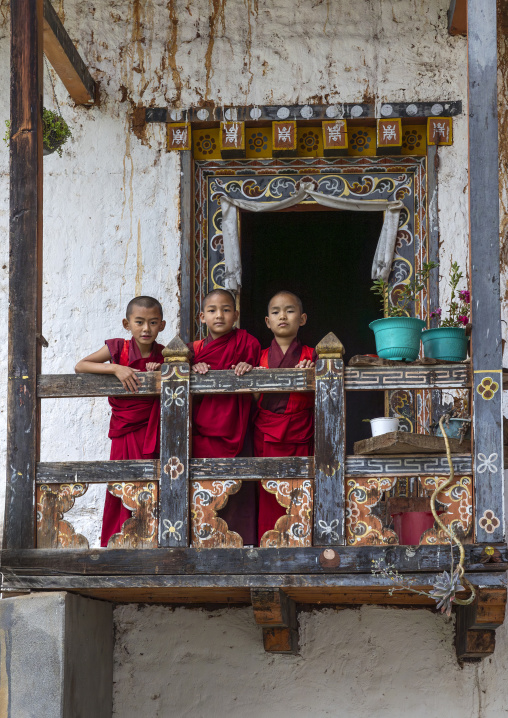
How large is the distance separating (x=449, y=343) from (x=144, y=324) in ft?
5.32

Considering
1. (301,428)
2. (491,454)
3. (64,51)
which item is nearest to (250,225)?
(64,51)

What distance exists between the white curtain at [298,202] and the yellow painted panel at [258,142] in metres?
0.30

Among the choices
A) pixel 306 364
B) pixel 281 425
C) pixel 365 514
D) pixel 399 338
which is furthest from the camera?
pixel 281 425

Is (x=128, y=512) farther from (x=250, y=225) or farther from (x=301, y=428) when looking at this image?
(x=250, y=225)

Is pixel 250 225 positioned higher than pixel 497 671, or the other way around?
pixel 250 225

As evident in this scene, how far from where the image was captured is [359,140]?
6.48m

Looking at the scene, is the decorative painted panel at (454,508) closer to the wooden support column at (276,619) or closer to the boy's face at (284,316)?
the wooden support column at (276,619)

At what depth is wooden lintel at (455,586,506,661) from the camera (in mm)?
4652

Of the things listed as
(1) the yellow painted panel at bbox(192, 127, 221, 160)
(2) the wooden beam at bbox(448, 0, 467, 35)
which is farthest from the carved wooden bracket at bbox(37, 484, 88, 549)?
(2) the wooden beam at bbox(448, 0, 467, 35)

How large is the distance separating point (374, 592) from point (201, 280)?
7.38ft

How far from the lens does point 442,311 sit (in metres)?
6.03

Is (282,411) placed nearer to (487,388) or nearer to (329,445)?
(329,445)

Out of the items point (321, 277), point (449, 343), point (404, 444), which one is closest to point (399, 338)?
point (449, 343)

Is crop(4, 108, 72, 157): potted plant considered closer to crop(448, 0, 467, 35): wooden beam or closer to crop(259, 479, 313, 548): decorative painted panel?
crop(448, 0, 467, 35): wooden beam
